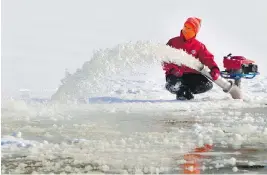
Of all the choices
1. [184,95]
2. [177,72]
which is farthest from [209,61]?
[184,95]

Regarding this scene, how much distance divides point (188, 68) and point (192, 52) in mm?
395

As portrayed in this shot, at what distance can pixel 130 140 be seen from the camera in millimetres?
5941

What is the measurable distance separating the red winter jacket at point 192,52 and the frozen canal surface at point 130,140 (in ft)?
5.95

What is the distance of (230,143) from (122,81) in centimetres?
1223

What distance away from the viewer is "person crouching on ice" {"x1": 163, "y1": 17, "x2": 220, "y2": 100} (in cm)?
1112

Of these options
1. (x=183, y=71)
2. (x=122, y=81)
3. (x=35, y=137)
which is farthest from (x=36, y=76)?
(x=35, y=137)

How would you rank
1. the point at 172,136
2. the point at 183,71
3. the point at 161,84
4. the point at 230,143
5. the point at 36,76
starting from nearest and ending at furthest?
the point at 230,143
the point at 172,136
the point at 183,71
the point at 161,84
the point at 36,76

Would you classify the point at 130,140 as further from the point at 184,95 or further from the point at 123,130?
the point at 184,95

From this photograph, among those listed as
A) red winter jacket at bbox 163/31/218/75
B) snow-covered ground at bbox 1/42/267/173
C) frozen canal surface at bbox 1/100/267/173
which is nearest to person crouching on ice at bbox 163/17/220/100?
red winter jacket at bbox 163/31/218/75

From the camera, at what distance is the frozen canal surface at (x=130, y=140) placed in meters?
4.66

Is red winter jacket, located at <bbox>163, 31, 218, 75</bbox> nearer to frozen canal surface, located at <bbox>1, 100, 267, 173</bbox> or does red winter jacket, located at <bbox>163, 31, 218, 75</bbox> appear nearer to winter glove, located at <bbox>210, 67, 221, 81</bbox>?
winter glove, located at <bbox>210, 67, 221, 81</bbox>

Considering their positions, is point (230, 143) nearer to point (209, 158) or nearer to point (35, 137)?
point (209, 158)

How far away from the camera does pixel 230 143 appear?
5.84 m

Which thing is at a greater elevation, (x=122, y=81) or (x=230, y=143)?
(x=122, y=81)
